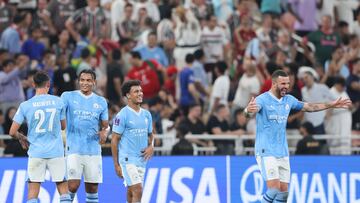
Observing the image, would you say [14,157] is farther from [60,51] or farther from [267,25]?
[267,25]

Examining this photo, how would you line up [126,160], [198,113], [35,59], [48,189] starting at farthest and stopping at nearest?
[35,59] → [198,113] → [48,189] → [126,160]

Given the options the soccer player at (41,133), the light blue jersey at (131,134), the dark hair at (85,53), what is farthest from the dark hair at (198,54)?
the soccer player at (41,133)

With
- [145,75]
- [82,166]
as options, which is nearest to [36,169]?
[82,166]

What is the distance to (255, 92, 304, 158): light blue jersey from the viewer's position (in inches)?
830

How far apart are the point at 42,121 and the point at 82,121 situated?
767mm

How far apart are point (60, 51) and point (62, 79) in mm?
1756

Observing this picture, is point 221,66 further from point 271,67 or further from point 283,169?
point 283,169

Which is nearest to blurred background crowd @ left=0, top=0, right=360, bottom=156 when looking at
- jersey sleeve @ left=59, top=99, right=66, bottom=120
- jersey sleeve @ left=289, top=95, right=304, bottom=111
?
jersey sleeve @ left=289, top=95, right=304, bottom=111

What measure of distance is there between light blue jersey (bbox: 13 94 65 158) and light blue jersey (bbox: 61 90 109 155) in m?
0.40

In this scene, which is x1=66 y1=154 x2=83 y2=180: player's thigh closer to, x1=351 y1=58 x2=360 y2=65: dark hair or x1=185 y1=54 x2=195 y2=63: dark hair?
x1=185 y1=54 x2=195 y2=63: dark hair

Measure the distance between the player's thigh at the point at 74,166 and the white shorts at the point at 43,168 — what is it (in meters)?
0.35

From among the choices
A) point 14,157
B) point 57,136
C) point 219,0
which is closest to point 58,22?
point 219,0

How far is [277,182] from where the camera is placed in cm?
2105

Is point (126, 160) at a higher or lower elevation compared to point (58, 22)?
lower
